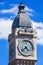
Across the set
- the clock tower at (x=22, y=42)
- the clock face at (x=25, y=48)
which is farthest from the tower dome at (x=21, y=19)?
the clock face at (x=25, y=48)

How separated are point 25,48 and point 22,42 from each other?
4.30 ft

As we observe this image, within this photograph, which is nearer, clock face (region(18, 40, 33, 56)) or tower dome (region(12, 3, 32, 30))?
clock face (region(18, 40, 33, 56))

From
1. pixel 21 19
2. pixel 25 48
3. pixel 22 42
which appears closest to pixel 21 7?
pixel 21 19

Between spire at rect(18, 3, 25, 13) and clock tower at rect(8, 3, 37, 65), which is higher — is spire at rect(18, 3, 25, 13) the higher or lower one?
the higher one

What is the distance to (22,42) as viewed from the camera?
103938 millimetres

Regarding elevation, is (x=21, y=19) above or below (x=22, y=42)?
above

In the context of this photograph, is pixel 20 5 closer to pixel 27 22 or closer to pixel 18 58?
pixel 27 22

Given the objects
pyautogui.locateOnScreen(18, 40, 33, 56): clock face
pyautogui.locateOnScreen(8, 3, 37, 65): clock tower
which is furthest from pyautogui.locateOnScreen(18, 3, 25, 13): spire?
pyautogui.locateOnScreen(18, 40, 33, 56): clock face

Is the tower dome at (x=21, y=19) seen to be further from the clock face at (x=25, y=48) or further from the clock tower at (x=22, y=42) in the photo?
the clock face at (x=25, y=48)

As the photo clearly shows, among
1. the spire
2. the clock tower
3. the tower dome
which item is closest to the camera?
the clock tower

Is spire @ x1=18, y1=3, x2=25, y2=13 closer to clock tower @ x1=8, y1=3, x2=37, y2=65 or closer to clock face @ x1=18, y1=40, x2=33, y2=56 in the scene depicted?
clock tower @ x1=8, y1=3, x2=37, y2=65

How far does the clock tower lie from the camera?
103188mm

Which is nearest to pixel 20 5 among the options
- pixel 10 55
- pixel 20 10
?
pixel 20 10

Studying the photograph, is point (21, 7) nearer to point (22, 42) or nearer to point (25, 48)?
point (22, 42)
